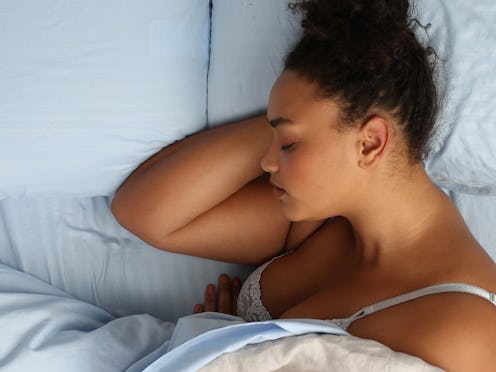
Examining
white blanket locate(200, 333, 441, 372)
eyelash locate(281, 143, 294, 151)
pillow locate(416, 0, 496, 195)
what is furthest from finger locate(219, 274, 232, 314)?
pillow locate(416, 0, 496, 195)

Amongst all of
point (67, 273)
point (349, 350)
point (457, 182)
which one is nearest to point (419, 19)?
point (457, 182)

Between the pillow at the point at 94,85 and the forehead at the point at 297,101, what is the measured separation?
0.27 m

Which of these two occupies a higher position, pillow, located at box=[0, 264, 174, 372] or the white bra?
the white bra

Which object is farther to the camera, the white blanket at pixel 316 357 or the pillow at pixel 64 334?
the pillow at pixel 64 334

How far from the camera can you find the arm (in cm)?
105

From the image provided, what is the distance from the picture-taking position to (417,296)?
0.86 meters

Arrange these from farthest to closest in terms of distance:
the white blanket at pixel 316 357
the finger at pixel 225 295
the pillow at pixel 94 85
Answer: the finger at pixel 225 295 → the pillow at pixel 94 85 → the white blanket at pixel 316 357

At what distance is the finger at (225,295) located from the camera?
1.13 m

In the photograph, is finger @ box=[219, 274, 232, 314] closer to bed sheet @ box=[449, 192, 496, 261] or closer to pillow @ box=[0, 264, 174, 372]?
pillow @ box=[0, 264, 174, 372]

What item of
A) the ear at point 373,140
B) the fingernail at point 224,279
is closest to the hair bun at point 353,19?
the ear at point 373,140

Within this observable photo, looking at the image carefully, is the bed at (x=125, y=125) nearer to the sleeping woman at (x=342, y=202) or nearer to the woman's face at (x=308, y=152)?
the sleeping woman at (x=342, y=202)

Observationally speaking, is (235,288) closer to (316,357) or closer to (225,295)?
(225,295)

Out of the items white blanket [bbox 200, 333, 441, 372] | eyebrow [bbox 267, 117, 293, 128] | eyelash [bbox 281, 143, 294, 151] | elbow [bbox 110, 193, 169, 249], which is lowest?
white blanket [bbox 200, 333, 441, 372]

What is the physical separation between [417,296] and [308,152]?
0.27m
